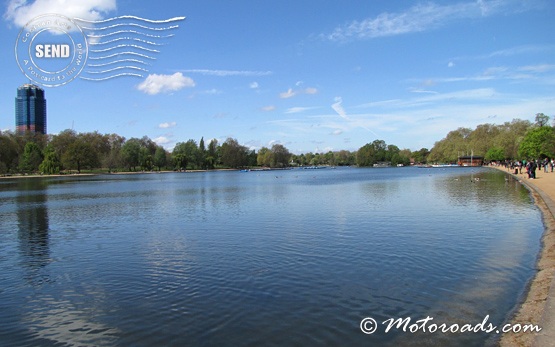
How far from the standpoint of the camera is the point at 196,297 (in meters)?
9.48

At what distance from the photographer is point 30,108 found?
150 metres

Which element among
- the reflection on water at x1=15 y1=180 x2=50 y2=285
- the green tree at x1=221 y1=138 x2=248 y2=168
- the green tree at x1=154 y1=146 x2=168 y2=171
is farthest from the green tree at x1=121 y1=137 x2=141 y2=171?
the reflection on water at x1=15 y1=180 x2=50 y2=285

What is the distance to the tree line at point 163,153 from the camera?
103 meters

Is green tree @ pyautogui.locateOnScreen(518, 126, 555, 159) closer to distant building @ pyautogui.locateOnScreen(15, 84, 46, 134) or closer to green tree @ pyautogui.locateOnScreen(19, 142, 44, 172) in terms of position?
green tree @ pyautogui.locateOnScreen(19, 142, 44, 172)

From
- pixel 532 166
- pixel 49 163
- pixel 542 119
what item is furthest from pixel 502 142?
pixel 49 163

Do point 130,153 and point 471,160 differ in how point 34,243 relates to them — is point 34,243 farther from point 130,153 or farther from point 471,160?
point 471,160

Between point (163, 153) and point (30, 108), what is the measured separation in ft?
160

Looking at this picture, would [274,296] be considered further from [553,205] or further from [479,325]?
[553,205]

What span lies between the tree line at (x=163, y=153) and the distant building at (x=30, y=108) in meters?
22.1

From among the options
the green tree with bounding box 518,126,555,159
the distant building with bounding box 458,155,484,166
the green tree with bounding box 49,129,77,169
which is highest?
the green tree with bounding box 49,129,77,169

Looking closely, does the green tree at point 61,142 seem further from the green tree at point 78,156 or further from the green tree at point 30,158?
the green tree at point 30,158

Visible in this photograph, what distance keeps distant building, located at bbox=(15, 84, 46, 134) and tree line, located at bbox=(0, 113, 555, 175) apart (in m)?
22.1

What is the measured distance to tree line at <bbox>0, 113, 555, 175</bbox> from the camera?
10348cm

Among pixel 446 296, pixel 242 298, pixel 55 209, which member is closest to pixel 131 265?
pixel 242 298
